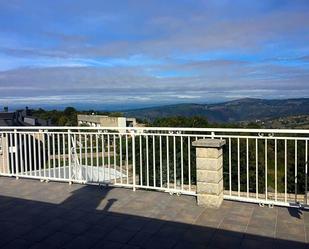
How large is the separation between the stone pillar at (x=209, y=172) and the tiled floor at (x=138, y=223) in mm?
164

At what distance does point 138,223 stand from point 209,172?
4.09ft

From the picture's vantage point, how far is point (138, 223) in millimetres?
4328

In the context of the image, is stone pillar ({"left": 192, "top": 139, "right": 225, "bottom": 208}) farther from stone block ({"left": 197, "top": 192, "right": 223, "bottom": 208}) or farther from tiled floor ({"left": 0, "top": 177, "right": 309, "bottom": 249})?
tiled floor ({"left": 0, "top": 177, "right": 309, "bottom": 249})

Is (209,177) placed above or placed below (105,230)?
above

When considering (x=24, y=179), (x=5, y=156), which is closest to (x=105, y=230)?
(x=24, y=179)

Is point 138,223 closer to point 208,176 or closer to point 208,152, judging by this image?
point 208,176

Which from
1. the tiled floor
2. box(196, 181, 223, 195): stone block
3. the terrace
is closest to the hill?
the terrace

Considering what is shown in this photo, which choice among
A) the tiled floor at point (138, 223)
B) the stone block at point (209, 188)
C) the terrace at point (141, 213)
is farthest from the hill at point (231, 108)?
the stone block at point (209, 188)

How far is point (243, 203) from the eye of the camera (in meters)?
5.04

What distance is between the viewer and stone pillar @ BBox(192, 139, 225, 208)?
487 centimetres

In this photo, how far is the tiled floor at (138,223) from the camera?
3.73m

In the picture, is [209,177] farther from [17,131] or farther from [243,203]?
[17,131]

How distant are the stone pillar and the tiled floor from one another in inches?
6.5

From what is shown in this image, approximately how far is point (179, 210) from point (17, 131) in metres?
3.98
